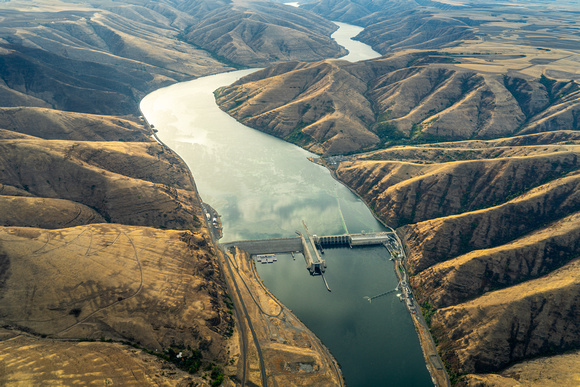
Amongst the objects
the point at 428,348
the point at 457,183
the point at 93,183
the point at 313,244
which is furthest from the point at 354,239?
the point at 93,183

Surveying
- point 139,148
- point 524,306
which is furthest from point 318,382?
point 139,148

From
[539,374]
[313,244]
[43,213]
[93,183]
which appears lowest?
[313,244]

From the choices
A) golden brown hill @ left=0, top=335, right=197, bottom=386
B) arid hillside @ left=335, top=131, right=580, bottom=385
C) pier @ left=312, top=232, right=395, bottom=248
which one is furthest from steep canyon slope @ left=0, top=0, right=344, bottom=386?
arid hillside @ left=335, top=131, right=580, bottom=385

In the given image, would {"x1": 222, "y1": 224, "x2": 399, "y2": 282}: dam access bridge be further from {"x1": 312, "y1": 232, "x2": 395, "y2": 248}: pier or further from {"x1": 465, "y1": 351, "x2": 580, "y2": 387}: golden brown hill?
{"x1": 465, "y1": 351, "x2": 580, "y2": 387}: golden brown hill

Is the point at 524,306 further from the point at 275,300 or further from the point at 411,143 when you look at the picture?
Answer: the point at 411,143

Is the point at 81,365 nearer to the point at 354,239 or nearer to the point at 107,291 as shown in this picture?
the point at 107,291

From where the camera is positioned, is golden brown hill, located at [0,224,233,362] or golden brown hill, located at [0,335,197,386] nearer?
golden brown hill, located at [0,335,197,386]
